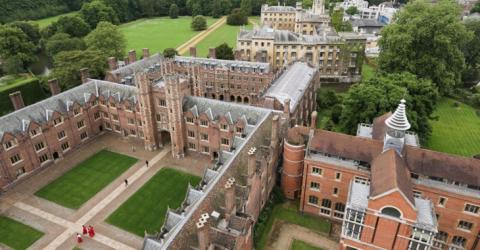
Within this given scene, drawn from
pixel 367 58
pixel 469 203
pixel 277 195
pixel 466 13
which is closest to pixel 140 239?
pixel 277 195

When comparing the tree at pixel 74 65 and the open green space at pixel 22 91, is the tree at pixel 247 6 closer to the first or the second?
the tree at pixel 74 65

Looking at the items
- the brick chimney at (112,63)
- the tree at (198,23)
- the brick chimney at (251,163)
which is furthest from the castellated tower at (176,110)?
the tree at (198,23)

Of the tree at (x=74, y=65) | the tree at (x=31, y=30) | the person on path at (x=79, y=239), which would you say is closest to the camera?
the person on path at (x=79, y=239)

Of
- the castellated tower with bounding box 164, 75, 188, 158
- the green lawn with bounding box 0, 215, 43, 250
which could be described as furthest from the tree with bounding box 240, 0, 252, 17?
the green lawn with bounding box 0, 215, 43, 250

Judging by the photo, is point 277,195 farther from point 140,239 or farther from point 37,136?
point 37,136

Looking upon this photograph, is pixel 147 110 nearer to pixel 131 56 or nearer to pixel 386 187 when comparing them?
pixel 131 56

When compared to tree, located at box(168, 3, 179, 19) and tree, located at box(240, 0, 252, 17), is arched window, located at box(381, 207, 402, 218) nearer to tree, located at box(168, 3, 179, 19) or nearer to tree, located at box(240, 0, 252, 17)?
tree, located at box(240, 0, 252, 17)
